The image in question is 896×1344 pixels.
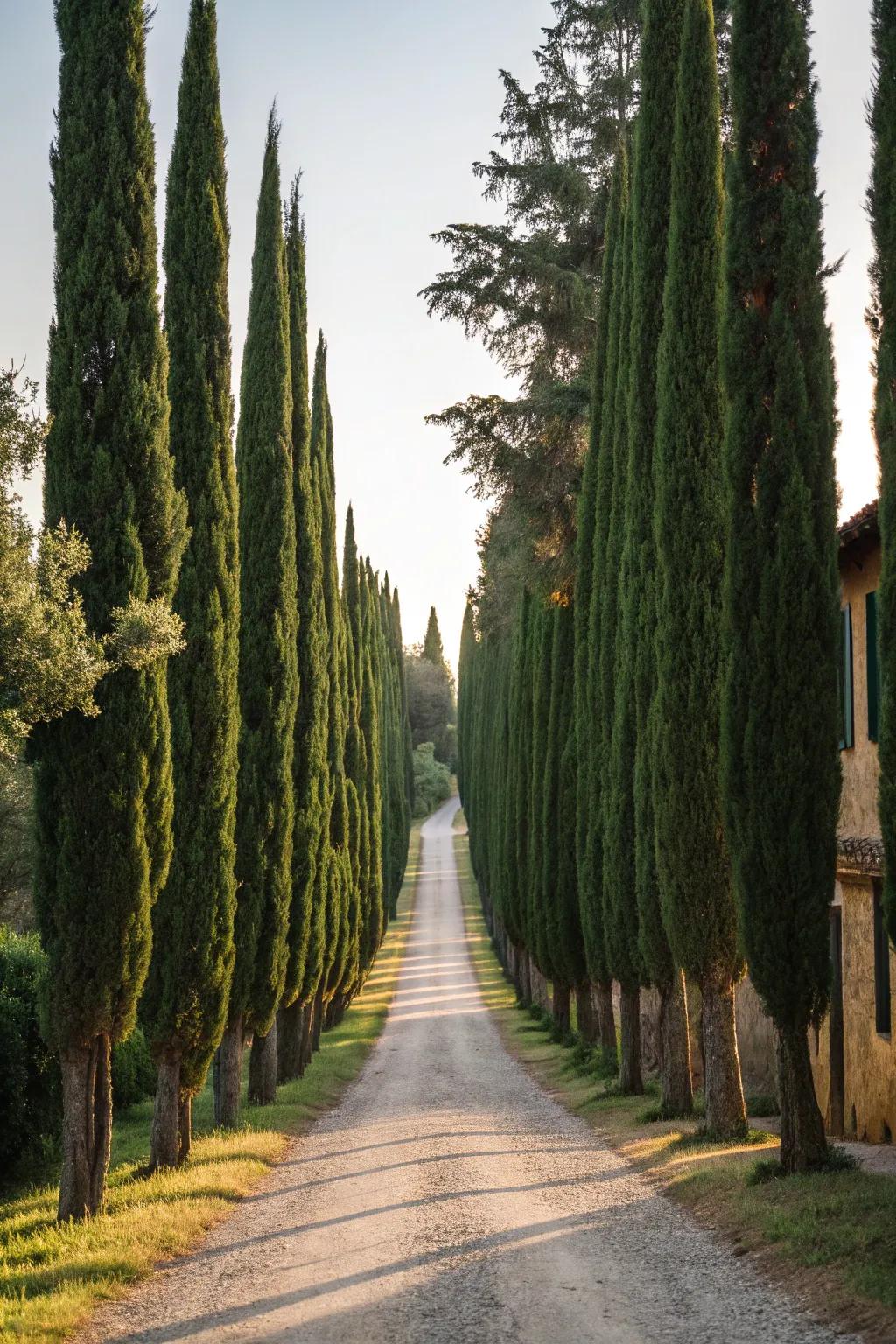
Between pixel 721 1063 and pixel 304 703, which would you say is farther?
pixel 304 703

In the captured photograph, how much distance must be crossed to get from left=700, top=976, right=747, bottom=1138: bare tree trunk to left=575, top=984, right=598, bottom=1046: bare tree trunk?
12.3 m

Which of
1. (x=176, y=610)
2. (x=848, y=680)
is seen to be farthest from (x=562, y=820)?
(x=176, y=610)

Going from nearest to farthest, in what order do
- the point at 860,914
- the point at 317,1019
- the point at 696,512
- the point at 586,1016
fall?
the point at 696,512 → the point at 860,914 → the point at 586,1016 → the point at 317,1019

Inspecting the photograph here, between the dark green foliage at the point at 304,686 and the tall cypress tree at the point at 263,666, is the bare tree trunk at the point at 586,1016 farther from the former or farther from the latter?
the tall cypress tree at the point at 263,666

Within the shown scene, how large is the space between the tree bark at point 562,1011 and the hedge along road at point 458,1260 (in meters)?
12.5

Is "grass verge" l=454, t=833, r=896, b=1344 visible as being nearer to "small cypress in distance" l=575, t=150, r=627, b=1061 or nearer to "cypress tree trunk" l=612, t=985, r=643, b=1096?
"cypress tree trunk" l=612, t=985, r=643, b=1096

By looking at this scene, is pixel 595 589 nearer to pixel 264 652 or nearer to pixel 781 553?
pixel 264 652

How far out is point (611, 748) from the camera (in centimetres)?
1967

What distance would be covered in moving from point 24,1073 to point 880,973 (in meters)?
10.5

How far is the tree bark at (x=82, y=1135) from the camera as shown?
1017 cm

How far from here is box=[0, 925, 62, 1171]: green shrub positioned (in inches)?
618

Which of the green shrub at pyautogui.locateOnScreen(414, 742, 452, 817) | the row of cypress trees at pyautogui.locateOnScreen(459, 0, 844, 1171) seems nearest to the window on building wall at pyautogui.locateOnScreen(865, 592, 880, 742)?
the row of cypress trees at pyautogui.locateOnScreen(459, 0, 844, 1171)

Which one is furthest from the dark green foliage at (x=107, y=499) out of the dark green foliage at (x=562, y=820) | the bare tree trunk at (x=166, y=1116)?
the dark green foliage at (x=562, y=820)

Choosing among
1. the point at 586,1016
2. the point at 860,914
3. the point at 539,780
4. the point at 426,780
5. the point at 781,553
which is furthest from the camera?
the point at 426,780
